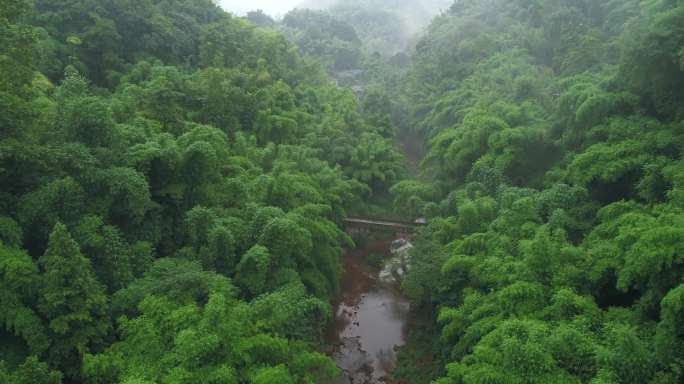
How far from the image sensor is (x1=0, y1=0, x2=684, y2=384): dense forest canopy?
29.1 ft

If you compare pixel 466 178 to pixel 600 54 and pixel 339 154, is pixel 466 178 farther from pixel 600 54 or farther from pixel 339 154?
pixel 600 54

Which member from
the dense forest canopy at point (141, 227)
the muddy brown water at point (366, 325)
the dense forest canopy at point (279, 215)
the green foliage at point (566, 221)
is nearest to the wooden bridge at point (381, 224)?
the dense forest canopy at point (279, 215)

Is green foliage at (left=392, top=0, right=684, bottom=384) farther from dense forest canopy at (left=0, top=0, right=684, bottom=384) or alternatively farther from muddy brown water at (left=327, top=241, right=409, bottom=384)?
muddy brown water at (left=327, top=241, right=409, bottom=384)

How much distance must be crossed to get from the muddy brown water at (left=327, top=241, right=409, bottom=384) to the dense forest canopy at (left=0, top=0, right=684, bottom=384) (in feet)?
2.53

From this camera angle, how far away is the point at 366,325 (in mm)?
16953

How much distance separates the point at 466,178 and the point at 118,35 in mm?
14169

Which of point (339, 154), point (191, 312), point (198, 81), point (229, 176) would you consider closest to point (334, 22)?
point (339, 154)

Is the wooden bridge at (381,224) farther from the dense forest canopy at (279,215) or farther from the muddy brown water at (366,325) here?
the muddy brown water at (366,325)

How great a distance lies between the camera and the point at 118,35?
64.3 ft

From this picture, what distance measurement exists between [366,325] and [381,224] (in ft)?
17.0

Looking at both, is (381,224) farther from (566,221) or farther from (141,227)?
A: (141,227)

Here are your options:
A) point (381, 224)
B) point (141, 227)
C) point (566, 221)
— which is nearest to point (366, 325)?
point (381, 224)

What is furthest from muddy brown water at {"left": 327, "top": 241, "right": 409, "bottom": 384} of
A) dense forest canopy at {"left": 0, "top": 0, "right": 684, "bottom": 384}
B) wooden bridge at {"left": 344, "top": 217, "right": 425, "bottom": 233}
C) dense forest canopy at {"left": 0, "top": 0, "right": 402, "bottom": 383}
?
dense forest canopy at {"left": 0, "top": 0, "right": 402, "bottom": 383}

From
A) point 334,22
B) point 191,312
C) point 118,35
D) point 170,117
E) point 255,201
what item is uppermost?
point 334,22
